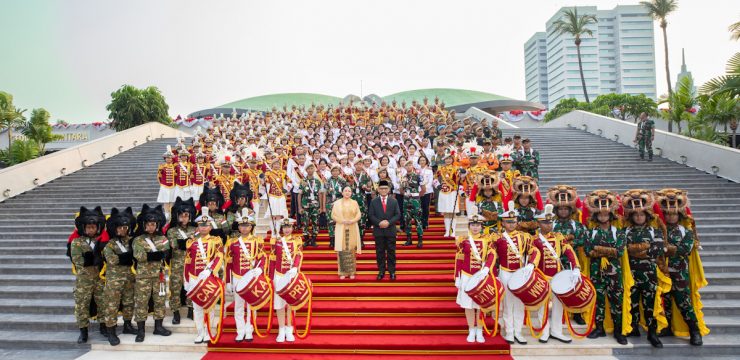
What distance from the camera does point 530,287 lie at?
579cm

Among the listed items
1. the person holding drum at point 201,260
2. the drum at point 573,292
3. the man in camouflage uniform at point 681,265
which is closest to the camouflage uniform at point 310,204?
the person holding drum at point 201,260

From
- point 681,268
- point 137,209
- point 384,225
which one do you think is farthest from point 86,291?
point 681,268

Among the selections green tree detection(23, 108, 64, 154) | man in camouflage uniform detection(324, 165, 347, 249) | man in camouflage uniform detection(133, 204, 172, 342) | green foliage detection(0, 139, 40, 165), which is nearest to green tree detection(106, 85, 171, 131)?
green tree detection(23, 108, 64, 154)

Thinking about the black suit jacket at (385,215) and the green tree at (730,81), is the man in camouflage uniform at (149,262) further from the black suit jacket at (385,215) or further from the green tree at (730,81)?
the green tree at (730,81)

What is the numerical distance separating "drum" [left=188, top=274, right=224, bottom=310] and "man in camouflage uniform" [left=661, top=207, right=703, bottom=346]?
6346 mm

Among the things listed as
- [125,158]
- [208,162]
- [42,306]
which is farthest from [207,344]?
[125,158]

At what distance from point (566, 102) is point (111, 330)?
3159 centimetres

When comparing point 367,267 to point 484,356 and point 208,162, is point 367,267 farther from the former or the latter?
point 208,162

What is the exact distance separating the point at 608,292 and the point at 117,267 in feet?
23.5

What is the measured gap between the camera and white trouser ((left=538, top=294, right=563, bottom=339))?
622cm

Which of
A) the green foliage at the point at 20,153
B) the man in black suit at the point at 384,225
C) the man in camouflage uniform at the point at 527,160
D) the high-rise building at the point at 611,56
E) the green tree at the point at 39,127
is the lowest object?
the man in black suit at the point at 384,225

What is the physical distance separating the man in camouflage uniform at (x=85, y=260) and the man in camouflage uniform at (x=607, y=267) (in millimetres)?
7280

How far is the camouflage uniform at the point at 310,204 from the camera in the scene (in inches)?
353

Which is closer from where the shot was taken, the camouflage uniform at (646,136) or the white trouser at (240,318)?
the white trouser at (240,318)
